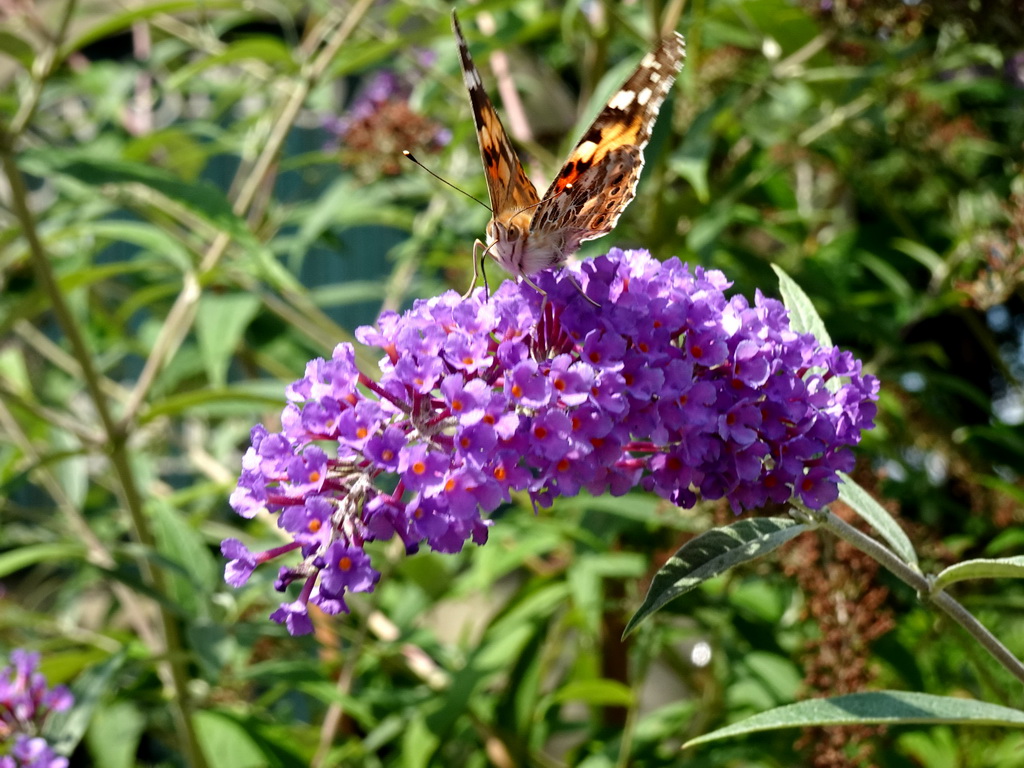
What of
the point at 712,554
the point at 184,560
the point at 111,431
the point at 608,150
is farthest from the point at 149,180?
the point at 712,554

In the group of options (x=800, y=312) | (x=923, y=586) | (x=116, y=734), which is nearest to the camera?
(x=923, y=586)

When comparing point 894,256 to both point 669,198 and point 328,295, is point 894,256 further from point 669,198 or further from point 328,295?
point 328,295

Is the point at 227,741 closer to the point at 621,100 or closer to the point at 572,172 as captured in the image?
the point at 572,172

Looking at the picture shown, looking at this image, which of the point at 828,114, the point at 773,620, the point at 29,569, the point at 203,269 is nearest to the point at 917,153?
the point at 828,114

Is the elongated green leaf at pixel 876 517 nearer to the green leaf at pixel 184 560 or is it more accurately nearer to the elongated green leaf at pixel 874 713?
the elongated green leaf at pixel 874 713

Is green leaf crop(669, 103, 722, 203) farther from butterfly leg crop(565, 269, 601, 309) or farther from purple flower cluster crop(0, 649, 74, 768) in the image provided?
purple flower cluster crop(0, 649, 74, 768)

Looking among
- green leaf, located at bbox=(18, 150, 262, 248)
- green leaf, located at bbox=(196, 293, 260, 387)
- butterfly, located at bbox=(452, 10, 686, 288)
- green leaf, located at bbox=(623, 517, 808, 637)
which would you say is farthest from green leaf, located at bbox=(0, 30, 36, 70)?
green leaf, located at bbox=(623, 517, 808, 637)

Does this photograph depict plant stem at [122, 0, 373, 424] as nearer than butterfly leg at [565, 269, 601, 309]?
No
